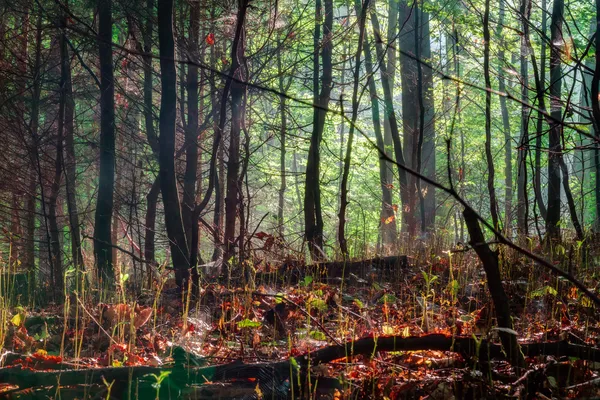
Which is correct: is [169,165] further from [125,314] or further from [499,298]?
[499,298]

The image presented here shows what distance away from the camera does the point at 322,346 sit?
319cm

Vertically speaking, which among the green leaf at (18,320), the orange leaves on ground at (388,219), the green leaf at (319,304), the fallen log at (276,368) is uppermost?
the orange leaves on ground at (388,219)

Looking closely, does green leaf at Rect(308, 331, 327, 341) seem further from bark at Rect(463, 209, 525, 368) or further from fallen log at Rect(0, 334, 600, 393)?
bark at Rect(463, 209, 525, 368)

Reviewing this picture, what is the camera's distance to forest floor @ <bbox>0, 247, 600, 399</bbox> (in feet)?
8.00

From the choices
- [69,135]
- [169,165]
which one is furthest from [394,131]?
[169,165]

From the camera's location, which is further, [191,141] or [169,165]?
[191,141]

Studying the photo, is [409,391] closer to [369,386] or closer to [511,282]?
[369,386]

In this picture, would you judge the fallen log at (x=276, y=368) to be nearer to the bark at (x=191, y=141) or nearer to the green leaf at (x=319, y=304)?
the green leaf at (x=319, y=304)

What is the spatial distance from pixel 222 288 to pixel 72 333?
1505 mm

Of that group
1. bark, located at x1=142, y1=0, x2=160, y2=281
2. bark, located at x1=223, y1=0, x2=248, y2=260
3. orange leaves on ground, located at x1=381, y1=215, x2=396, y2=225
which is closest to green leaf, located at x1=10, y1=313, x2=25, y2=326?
bark, located at x1=223, y1=0, x2=248, y2=260

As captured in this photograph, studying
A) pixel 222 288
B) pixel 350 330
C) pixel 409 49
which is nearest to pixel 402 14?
pixel 409 49

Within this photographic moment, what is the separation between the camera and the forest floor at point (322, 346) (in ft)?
8.00

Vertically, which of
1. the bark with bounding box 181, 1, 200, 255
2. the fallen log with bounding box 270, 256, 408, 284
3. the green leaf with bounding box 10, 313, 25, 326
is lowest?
the green leaf with bounding box 10, 313, 25, 326

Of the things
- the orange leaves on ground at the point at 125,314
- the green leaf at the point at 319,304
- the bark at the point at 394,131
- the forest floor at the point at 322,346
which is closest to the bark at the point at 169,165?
the forest floor at the point at 322,346
